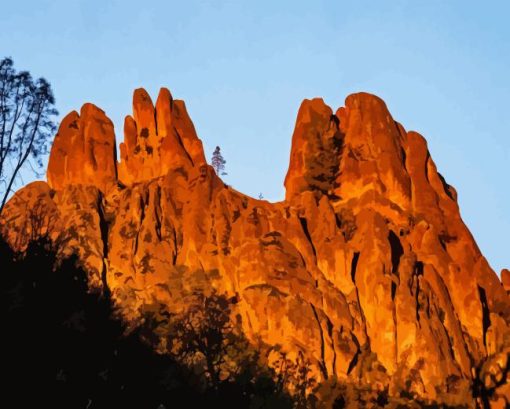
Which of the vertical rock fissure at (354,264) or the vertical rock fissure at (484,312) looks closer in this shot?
the vertical rock fissure at (354,264)

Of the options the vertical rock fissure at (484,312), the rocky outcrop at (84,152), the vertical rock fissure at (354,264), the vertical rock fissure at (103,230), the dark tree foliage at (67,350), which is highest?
the rocky outcrop at (84,152)

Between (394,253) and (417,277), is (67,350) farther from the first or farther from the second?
(394,253)

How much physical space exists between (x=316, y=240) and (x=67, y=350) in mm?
45766

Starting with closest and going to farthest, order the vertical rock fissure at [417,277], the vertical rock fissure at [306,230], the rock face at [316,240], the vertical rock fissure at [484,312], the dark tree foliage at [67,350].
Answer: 1. the dark tree foliage at [67,350]
2. the rock face at [316,240]
3. the vertical rock fissure at [417,277]
4. the vertical rock fissure at [484,312]
5. the vertical rock fissure at [306,230]

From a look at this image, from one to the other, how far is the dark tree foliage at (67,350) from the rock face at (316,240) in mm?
18334

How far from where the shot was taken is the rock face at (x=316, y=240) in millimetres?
77000

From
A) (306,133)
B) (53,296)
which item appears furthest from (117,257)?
(53,296)

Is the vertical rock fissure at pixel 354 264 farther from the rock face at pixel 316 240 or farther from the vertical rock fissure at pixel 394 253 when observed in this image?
the vertical rock fissure at pixel 394 253

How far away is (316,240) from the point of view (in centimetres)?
8662

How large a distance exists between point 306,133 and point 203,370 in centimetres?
3824

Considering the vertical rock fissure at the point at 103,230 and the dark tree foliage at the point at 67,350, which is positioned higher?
the vertical rock fissure at the point at 103,230

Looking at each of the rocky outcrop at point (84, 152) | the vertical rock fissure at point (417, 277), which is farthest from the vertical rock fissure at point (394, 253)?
the rocky outcrop at point (84, 152)

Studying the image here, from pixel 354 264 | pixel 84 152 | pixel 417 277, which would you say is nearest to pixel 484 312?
pixel 417 277

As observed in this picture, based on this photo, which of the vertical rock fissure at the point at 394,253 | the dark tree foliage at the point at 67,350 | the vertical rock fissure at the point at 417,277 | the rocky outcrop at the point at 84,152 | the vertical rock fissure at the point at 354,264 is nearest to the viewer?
the dark tree foliage at the point at 67,350
